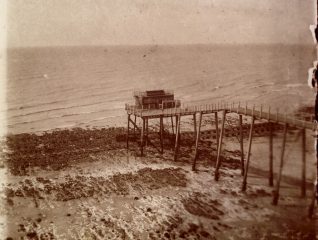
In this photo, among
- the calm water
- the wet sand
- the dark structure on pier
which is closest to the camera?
the wet sand

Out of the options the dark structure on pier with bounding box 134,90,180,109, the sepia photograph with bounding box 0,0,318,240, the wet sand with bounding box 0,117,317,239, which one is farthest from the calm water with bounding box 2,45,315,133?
the wet sand with bounding box 0,117,317,239

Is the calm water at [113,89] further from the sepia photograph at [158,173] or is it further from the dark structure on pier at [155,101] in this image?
the dark structure on pier at [155,101]

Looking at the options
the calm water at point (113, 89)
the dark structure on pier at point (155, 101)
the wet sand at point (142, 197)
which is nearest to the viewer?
the wet sand at point (142, 197)

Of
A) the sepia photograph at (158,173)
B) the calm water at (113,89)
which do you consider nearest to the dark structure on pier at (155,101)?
the sepia photograph at (158,173)

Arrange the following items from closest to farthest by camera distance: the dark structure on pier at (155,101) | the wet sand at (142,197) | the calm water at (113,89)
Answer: the wet sand at (142,197)
the dark structure on pier at (155,101)
the calm water at (113,89)

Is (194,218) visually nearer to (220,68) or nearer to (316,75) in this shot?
(316,75)

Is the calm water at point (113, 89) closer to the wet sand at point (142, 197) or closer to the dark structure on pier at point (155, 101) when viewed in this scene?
the dark structure on pier at point (155, 101)

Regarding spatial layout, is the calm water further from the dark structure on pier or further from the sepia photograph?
the dark structure on pier

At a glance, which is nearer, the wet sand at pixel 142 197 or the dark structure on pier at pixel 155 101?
the wet sand at pixel 142 197

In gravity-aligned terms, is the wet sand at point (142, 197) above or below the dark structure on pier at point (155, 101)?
below

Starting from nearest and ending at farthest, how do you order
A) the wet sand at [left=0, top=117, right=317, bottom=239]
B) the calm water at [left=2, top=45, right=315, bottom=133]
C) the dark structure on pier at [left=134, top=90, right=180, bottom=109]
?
1. the wet sand at [left=0, top=117, right=317, bottom=239]
2. the dark structure on pier at [left=134, top=90, right=180, bottom=109]
3. the calm water at [left=2, top=45, right=315, bottom=133]

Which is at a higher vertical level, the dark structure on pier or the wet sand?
A: the dark structure on pier
